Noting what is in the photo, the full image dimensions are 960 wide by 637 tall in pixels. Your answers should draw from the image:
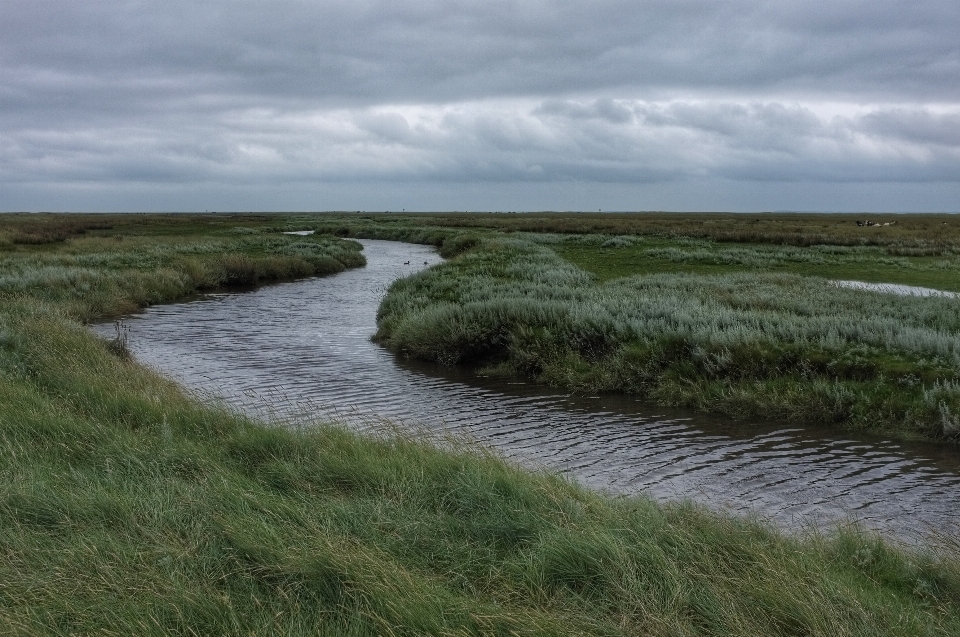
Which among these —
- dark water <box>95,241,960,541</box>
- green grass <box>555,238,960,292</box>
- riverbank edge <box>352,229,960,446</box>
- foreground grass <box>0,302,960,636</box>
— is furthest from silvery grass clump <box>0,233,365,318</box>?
foreground grass <box>0,302,960,636</box>

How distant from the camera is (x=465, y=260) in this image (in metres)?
34.4

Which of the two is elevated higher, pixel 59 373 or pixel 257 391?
pixel 59 373

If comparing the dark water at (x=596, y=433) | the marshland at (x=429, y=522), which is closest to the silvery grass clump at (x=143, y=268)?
the dark water at (x=596, y=433)

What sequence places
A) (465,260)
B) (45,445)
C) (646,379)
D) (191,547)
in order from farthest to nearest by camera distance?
(465,260), (646,379), (45,445), (191,547)

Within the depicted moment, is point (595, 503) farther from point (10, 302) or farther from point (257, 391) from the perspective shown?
point (10, 302)

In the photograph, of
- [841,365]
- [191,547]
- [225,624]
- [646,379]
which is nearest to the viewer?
[225,624]

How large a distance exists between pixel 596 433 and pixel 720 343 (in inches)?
162

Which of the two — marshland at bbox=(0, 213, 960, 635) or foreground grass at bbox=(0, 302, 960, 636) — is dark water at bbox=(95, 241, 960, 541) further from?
foreground grass at bbox=(0, 302, 960, 636)

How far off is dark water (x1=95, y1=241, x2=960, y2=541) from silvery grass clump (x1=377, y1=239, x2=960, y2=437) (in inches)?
28.9

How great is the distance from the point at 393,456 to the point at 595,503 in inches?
83.3

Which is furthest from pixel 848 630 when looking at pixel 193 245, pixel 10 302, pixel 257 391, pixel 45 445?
pixel 193 245

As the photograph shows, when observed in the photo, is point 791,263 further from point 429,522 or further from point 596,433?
point 429,522

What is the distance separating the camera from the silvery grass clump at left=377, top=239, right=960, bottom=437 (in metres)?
12.0

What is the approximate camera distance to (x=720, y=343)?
46.3 feet
